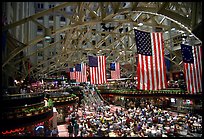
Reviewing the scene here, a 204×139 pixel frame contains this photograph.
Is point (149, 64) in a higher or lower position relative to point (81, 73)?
lower

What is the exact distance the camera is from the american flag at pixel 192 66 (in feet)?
49.6

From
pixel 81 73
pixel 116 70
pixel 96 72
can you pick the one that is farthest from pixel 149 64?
pixel 116 70

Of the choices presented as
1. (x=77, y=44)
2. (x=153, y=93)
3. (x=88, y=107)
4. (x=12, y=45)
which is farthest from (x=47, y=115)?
(x=153, y=93)

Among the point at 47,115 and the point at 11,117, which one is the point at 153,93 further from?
the point at 11,117

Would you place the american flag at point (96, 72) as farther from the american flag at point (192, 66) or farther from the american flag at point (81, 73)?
the american flag at point (192, 66)

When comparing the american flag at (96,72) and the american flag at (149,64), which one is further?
the american flag at (96,72)

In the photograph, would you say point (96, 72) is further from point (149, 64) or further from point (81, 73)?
point (149, 64)

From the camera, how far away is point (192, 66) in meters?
15.7

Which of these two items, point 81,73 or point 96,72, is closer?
point 96,72

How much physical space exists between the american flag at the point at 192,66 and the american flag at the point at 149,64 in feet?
13.7

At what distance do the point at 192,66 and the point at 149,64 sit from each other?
5.75 meters

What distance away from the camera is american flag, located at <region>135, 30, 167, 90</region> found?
454 inches

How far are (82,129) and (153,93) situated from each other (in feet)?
59.6

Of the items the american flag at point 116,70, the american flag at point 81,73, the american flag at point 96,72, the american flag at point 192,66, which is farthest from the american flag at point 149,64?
the american flag at point 116,70
